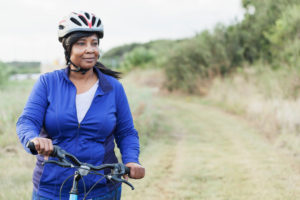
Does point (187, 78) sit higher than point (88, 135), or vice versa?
point (88, 135)

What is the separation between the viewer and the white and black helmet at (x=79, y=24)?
8.91 ft

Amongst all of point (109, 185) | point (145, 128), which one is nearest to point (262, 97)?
point (145, 128)

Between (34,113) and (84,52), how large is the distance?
20.0 inches

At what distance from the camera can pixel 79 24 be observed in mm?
2717

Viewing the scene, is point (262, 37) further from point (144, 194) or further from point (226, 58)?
point (144, 194)

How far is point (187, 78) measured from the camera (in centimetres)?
2488

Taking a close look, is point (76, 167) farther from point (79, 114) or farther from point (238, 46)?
point (238, 46)

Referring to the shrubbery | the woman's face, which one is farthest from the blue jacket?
the shrubbery

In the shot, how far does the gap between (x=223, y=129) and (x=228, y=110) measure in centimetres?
466

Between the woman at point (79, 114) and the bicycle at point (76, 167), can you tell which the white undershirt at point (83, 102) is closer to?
the woman at point (79, 114)

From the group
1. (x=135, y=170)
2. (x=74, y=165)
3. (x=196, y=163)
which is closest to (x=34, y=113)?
(x=74, y=165)

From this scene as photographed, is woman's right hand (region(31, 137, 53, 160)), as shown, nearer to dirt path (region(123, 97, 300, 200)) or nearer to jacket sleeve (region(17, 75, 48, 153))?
jacket sleeve (region(17, 75, 48, 153))

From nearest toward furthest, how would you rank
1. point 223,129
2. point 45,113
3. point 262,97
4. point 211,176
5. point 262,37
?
point 45,113
point 211,176
point 223,129
point 262,97
point 262,37

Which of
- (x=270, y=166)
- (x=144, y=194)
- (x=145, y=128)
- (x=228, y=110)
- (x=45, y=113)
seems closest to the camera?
(x=45, y=113)
